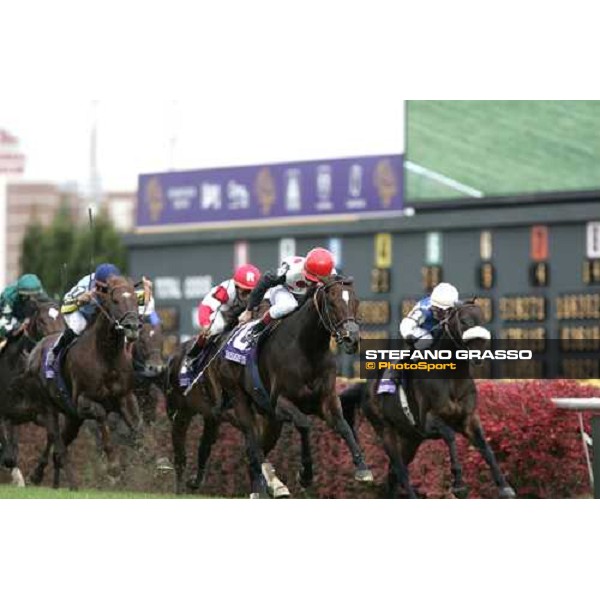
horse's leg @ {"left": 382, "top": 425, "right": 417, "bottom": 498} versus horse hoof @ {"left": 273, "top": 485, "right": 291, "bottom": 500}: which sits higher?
horse's leg @ {"left": 382, "top": 425, "right": 417, "bottom": 498}

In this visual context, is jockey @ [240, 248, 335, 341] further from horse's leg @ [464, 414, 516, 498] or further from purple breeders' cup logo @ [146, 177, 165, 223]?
purple breeders' cup logo @ [146, 177, 165, 223]

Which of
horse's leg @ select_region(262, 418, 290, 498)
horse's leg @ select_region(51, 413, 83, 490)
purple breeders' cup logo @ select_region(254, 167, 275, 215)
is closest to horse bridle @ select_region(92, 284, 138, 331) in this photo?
A: horse's leg @ select_region(262, 418, 290, 498)

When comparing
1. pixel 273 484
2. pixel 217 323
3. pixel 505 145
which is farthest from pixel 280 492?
pixel 505 145

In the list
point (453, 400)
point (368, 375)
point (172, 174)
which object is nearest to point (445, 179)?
point (172, 174)

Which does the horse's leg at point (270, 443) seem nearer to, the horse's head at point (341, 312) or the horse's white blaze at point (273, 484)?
the horse's white blaze at point (273, 484)

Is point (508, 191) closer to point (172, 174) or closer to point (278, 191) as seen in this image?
point (278, 191)

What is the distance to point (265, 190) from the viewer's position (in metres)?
15.4

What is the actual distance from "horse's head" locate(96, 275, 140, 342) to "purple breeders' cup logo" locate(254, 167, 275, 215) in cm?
558

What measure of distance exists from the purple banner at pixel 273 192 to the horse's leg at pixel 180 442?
4051 millimetres

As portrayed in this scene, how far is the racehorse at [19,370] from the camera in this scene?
468 inches

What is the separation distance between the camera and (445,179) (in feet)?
45.7

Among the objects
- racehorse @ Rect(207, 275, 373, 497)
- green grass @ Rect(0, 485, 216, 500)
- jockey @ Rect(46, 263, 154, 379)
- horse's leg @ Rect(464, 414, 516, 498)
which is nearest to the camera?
racehorse @ Rect(207, 275, 373, 497)

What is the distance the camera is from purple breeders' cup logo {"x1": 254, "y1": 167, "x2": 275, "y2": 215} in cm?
1541

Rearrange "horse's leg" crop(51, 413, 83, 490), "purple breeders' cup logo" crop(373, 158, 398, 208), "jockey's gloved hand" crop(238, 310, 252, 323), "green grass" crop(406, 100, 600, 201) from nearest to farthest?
"jockey's gloved hand" crop(238, 310, 252, 323), "horse's leg" crop(51, 413, 83, 490), "green grass" crop(406, 100, 600, 201), "purple breeders' cup logo" crop(373, 158, 398, 208)
